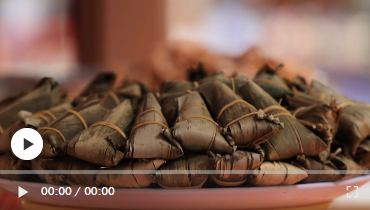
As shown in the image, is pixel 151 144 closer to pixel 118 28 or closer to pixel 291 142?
pixel 291 142

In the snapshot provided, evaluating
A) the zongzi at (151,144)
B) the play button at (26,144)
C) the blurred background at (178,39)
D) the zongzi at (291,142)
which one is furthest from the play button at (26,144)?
the blurred background at (178,39)

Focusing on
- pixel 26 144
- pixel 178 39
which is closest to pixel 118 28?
pixel 178 39

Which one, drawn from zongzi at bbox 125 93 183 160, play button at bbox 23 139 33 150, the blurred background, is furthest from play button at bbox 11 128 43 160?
the blurred background

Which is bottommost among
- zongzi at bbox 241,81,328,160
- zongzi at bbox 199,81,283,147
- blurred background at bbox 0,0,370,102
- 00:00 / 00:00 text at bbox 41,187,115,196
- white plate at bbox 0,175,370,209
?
white plate at bbox 0,175,370,209

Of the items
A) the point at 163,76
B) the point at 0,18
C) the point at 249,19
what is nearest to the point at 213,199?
the point at 163,76

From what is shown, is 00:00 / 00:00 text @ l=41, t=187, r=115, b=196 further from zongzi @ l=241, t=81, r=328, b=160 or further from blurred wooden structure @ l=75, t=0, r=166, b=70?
blurred wooden structure @ l=75, t=0, r=166, b=70

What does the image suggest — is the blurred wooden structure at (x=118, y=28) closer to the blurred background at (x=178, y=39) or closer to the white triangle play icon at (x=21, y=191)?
the blurred background at (x=178, y=39)
